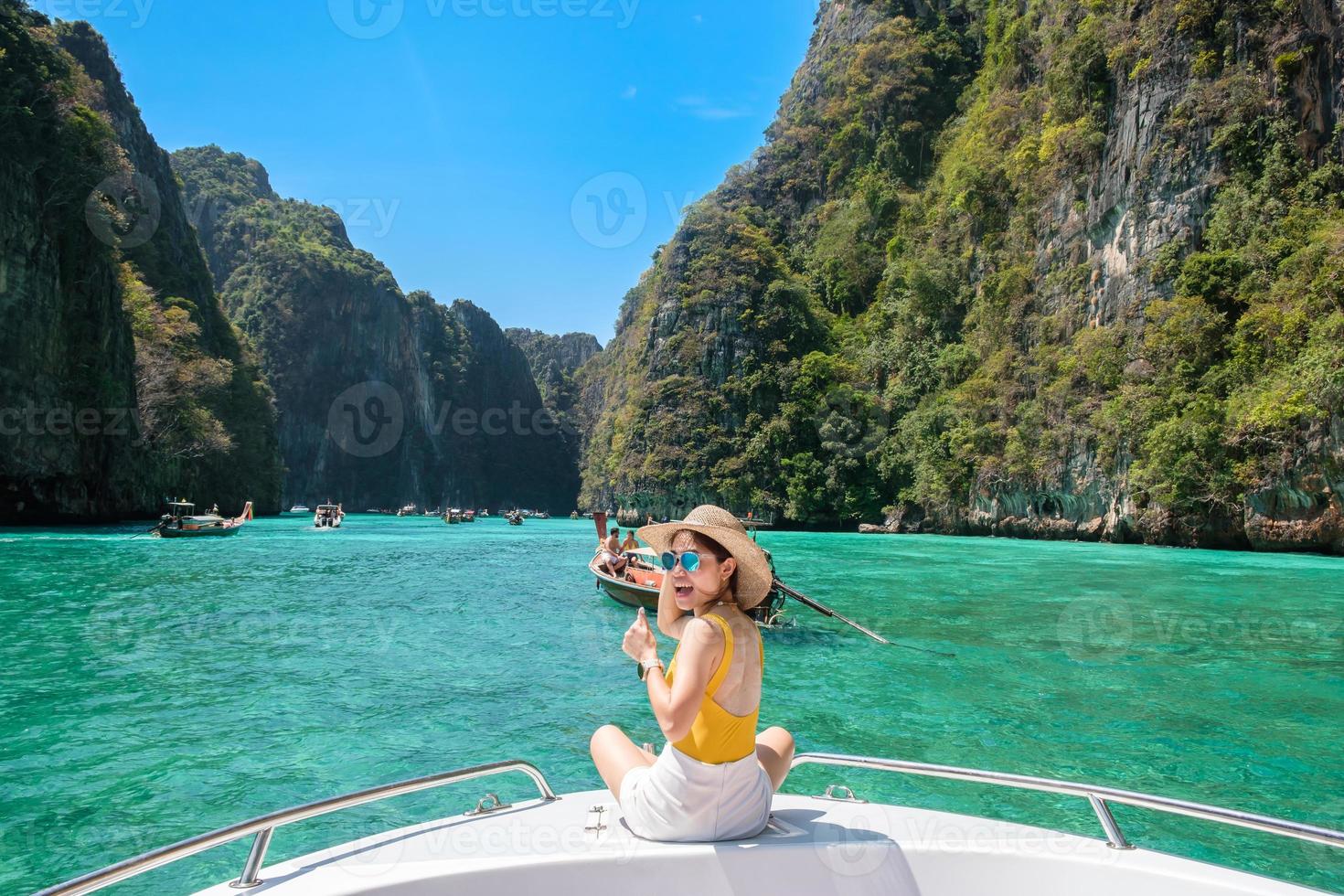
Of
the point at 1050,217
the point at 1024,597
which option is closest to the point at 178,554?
the point at 1024,597

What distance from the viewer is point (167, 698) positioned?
782 cm

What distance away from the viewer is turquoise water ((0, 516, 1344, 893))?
17.4 feet

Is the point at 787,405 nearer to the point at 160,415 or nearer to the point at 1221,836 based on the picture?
the point at 160,415

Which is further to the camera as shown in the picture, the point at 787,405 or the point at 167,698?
the point at 787,405

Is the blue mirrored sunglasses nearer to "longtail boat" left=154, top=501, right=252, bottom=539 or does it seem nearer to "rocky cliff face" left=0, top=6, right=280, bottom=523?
"longtail boat" left=154, top=501, right=252, bottom=539

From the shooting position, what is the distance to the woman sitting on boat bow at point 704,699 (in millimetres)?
2209

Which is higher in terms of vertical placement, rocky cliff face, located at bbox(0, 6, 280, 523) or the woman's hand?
rocky cliff face, located at bbox(0, 6, 280, 523)

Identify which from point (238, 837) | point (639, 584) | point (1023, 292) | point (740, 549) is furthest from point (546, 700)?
point (1023, 292)

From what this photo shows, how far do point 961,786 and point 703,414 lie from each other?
5552 centimetres

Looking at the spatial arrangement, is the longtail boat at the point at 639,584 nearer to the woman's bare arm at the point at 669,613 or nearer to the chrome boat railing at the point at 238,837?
the woman's bare arm at the point at 669,613

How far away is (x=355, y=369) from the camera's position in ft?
352

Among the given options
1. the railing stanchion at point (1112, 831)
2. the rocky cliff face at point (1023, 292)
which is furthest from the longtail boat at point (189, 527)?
the rocky cliff face at point (1023, 292)

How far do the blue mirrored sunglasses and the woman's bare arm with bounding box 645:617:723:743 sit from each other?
16cm

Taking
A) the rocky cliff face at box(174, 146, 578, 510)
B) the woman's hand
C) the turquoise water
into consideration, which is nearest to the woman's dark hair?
the woman's hand
